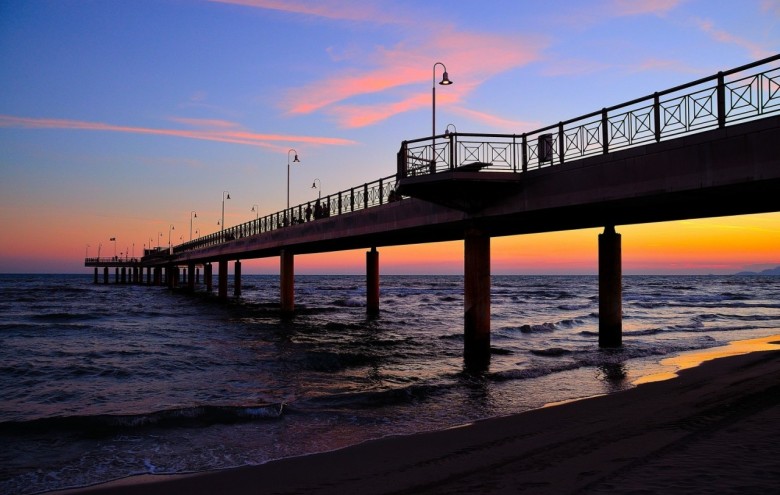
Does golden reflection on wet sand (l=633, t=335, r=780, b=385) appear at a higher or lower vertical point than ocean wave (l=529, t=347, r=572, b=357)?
higher

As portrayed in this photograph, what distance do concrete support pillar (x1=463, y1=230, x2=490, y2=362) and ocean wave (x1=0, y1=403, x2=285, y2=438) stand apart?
30.5ft

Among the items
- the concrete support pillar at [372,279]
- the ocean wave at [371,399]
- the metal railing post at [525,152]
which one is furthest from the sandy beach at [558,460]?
the concrete support pillar at [372,279]

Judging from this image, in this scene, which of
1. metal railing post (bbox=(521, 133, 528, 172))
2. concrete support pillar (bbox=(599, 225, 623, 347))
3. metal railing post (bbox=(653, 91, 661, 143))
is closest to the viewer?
metal railing post (bbox=(653, 91, 661, 143))

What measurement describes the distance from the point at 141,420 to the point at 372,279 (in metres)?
32.3

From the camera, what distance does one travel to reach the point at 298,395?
15.5 metres

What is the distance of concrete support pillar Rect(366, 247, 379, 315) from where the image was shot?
1710 inches

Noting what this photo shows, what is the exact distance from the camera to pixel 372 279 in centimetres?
4434

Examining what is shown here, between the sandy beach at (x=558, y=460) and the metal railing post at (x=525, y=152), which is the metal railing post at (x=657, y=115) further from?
the sandy beach at (x=558, y=460)

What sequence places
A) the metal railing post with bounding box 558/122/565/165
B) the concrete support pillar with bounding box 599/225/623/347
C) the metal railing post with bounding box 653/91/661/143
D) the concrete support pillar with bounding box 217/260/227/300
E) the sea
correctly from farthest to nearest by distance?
the concrete support pillar with bounding box 217/260/227/300 → the concrete support pillar with bounding box 599/225/623/347 → the metal railing post with bounding box 558/122/565/165 → the metal railing post with bounding box 653/91/661/143 → the sea

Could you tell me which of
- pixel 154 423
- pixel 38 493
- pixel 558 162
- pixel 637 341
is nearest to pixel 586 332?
pixel 637 341

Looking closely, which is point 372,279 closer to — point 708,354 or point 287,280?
point 287,280

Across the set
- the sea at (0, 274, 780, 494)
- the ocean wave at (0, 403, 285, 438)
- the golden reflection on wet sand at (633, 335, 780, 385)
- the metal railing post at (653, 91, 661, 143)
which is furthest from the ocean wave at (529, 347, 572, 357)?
the ocean wave at (0, 403, 285, 438)

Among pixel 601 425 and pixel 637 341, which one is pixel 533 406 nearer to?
pixel 601 425

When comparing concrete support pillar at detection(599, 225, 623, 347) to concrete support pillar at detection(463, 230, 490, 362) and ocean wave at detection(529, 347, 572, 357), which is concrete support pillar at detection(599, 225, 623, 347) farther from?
concrete support pillar at detection(463, 230, 490, 362)
